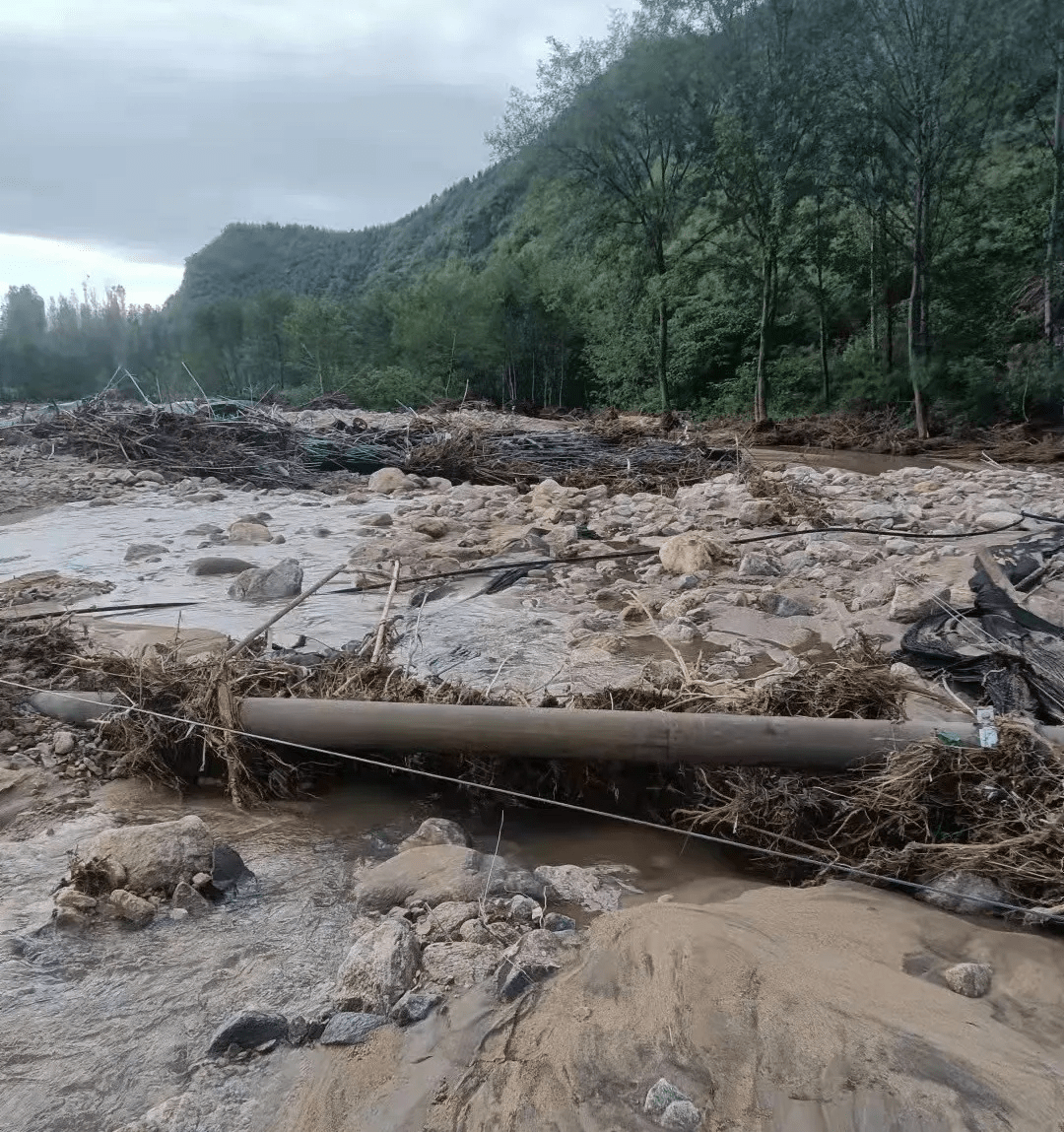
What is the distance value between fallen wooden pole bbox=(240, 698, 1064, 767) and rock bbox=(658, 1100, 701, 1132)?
1.14 m

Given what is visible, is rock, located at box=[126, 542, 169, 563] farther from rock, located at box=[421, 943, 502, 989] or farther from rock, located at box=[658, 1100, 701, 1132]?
rock, located at box=[658, 1100, 701, 1132]

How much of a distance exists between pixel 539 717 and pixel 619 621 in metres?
2.04

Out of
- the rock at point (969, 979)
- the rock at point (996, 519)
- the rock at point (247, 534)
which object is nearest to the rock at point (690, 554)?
the rock at point (996, 519)

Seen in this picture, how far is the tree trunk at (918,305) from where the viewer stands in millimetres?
16609

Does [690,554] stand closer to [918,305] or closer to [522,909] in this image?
[522,909]

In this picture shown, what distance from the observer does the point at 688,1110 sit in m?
1.33

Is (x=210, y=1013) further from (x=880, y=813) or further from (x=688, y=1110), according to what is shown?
(x=880, y=813)

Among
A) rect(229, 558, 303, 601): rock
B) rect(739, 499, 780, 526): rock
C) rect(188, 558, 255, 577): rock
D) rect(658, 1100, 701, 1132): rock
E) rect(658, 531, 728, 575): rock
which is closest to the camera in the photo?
rect(658, 1100, 701, 1132): rock

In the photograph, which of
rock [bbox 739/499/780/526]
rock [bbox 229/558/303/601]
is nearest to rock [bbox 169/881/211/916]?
rock [bbox 229/558/303/601]

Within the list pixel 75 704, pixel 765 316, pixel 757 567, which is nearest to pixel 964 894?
pixel 75 704

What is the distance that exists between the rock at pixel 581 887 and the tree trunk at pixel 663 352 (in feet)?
74.6

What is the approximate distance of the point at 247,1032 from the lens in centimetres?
154

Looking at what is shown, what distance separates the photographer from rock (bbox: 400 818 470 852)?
2.33 m

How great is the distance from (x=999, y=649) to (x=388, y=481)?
25.4ft
